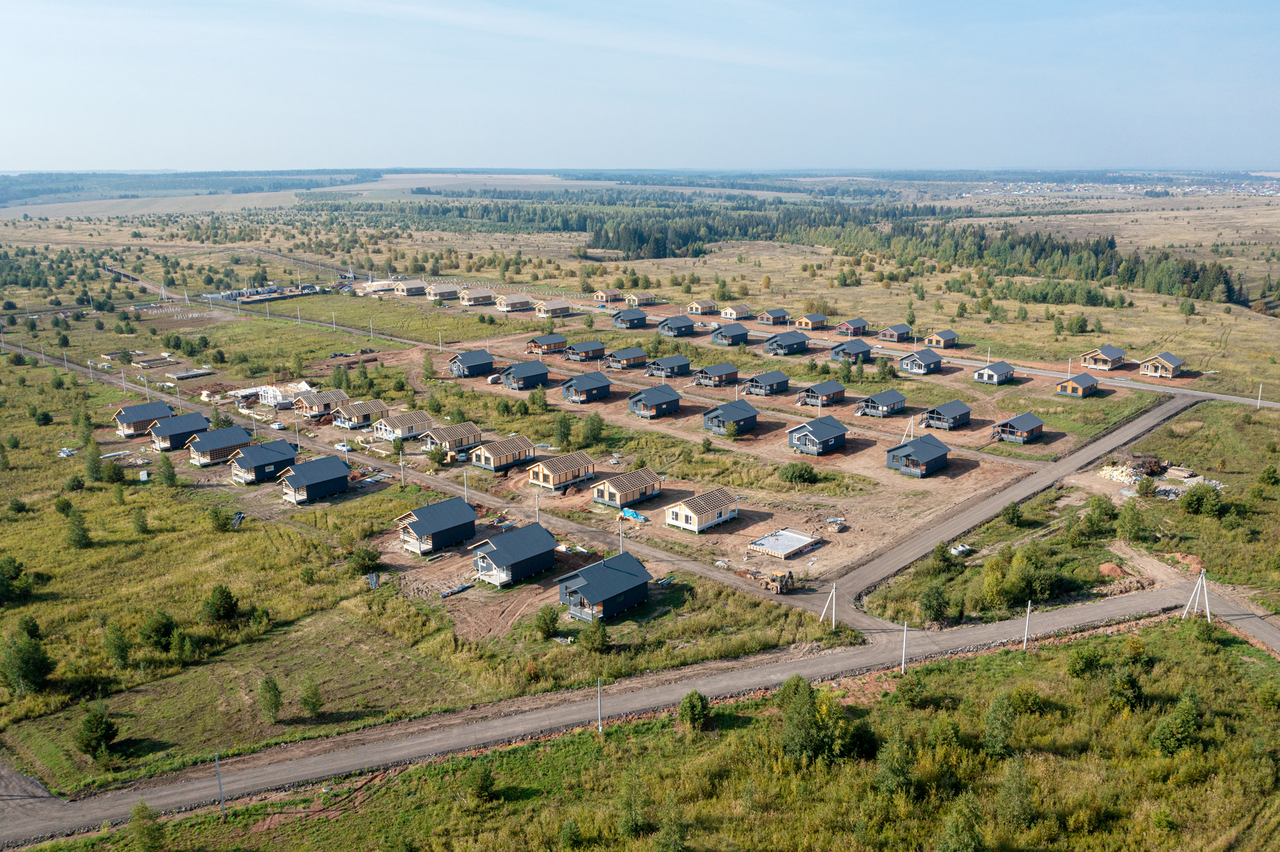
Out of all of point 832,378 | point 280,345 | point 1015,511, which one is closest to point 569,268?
point 280,345

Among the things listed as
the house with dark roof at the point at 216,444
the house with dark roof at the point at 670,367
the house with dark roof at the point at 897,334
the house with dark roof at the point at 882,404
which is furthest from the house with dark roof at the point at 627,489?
the house with dark roof at the point at 897,334

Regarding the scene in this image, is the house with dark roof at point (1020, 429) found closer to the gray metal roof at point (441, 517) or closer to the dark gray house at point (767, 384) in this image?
the dark gray house at point (767, 384)

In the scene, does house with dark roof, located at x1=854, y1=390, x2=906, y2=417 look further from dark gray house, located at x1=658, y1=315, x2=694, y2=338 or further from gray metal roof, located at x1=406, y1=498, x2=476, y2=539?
gray metal roof, located at x1=406, y1=498, x2=476, y2=539

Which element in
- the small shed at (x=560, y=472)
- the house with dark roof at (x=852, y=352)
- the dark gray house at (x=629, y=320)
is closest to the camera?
the small shed at (x=560, y=472)

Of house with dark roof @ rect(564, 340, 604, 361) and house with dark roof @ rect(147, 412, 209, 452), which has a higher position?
house with dark roof @ rect(564, 340, 604, 361)

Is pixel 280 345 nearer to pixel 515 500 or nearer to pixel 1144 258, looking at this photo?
pixel 515 500

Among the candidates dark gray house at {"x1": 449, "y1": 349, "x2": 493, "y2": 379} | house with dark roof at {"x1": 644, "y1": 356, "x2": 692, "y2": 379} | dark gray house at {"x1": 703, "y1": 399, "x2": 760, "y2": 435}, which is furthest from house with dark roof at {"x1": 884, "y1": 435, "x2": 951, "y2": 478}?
dark gray house at {"x1": 449, "y1": 349, "x2": 493, "y2": 379}

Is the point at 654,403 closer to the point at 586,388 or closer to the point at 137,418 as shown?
the point at 586,388
